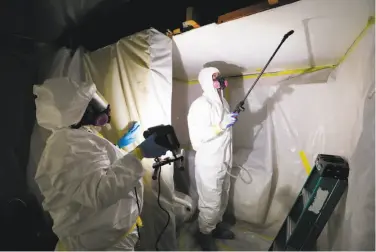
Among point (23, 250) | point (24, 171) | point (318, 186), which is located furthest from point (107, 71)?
point (318, 186)

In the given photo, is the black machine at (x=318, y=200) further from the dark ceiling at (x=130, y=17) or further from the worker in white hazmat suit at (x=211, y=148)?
the dark ceiling at (x=130, y=17)

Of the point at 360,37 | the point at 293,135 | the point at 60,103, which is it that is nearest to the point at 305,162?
the point at 293,135

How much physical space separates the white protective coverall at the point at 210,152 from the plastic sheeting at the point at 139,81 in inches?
11.9

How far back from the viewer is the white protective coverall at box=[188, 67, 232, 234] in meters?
1.68

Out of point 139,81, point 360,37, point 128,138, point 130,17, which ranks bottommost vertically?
point 128,138

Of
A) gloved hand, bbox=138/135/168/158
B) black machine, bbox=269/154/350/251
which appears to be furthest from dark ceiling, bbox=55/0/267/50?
black machine, bbox=269/154/350/251

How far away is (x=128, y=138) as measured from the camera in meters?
1.41

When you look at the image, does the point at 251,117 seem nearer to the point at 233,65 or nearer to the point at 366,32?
the point at 233,65

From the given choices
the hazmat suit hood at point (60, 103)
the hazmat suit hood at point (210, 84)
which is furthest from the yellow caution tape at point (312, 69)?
the hazmat suit hood at point (60, 103)

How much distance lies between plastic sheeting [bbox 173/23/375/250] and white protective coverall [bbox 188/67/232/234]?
16.0 inches

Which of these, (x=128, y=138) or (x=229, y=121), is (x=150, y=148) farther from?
(x=229, y=121)

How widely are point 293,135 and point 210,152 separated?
0.78 metres

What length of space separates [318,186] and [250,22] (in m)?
1.00

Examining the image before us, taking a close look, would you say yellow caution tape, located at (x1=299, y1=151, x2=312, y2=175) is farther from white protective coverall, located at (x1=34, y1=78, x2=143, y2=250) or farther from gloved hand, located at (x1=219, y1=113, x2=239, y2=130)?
white protective coverall, located at (x1=34, y1=78, x2=143, y2=250)
